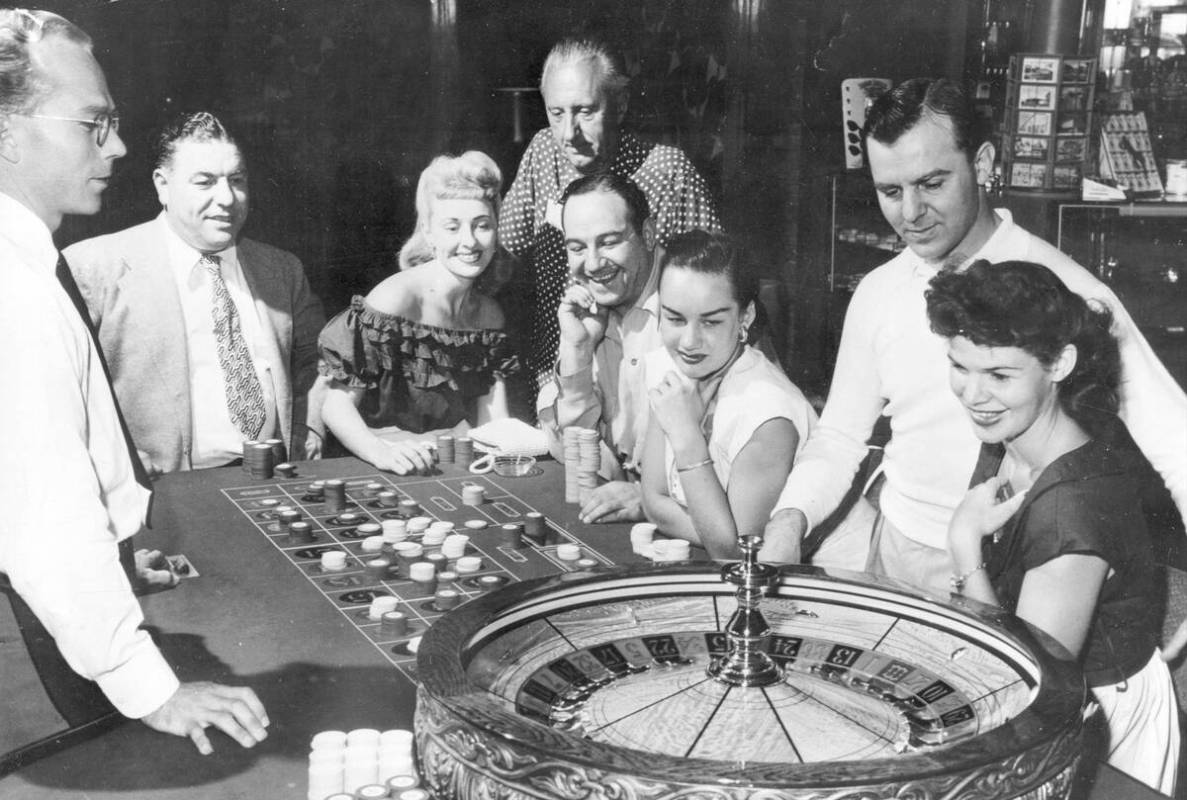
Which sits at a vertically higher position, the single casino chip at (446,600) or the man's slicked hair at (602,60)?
the man's slicked hair at (602,60)

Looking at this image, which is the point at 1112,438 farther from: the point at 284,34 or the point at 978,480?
the point at 284,34

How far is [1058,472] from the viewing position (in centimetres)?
196

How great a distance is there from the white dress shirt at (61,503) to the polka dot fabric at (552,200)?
6.23ft

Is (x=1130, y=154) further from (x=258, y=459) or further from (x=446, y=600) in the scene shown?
(x=258, y=459)

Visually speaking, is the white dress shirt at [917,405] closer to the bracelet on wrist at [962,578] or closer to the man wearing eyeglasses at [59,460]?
the bracelet on wrist at [962,578]

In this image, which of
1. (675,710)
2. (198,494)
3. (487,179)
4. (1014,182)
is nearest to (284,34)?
(487,179)

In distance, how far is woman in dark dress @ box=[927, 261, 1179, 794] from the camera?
1.95 metres

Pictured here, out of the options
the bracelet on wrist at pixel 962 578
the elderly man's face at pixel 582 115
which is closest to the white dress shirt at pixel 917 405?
the bracelet on wrist at pixel 962 578

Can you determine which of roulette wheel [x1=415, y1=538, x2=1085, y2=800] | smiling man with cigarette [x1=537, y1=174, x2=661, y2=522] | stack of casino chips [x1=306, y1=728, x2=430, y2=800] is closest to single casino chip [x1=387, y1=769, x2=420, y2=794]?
stack of casino chips [x1=306, y1=728, x2=430, y2=800]

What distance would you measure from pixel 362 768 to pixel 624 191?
225cm

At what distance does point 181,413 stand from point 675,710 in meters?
2.84

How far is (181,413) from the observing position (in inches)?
148

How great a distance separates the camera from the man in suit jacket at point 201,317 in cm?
368

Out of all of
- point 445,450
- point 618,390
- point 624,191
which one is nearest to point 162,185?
point 445,450
